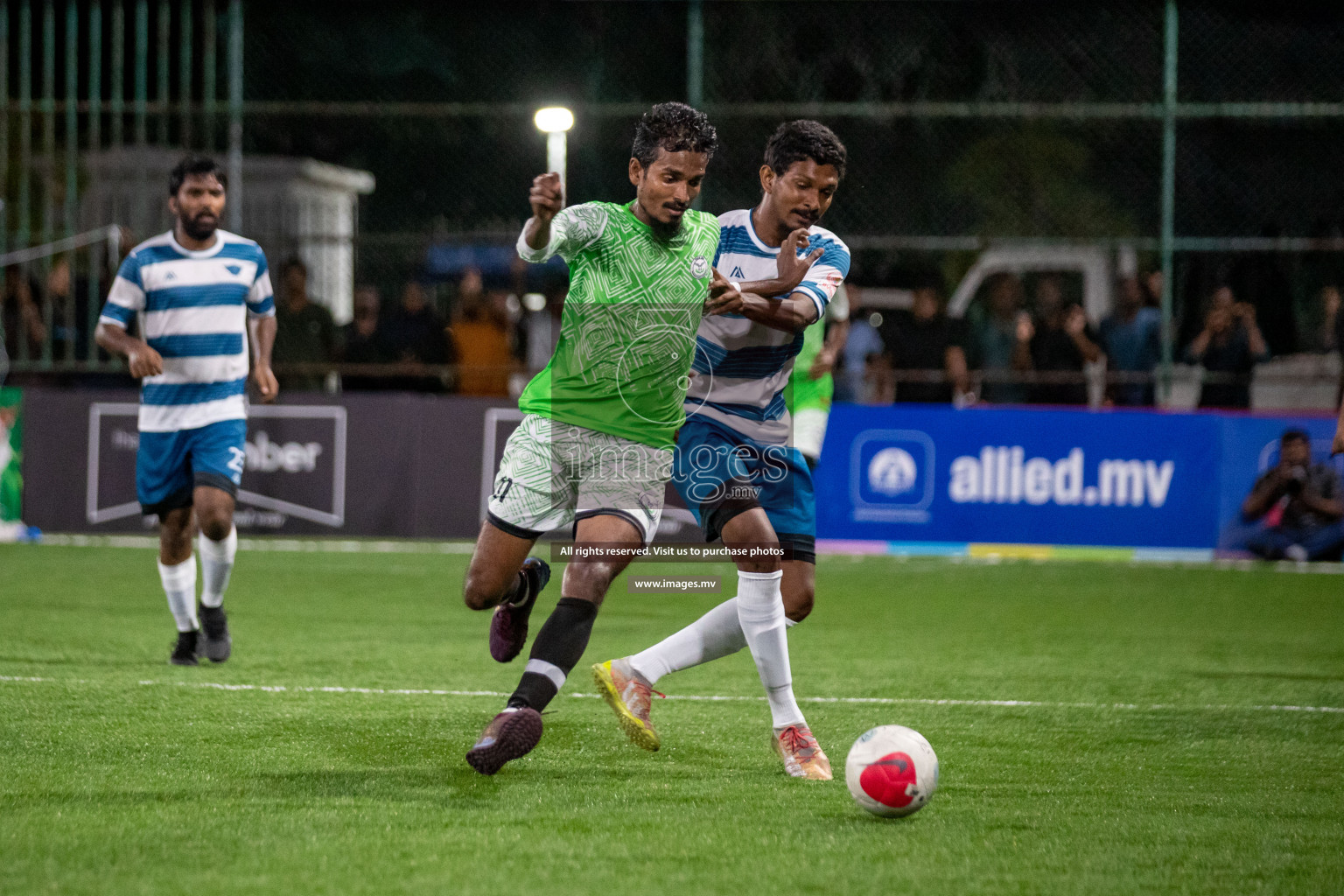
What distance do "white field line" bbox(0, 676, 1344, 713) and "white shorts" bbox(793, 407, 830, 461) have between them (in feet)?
11.4

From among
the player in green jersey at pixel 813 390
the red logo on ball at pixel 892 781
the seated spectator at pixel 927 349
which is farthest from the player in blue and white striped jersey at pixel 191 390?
the seated spectator at pixel 927 349

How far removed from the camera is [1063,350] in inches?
531

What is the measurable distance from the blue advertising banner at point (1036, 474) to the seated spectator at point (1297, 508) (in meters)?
0.20

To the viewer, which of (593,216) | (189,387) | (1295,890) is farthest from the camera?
(189,387)

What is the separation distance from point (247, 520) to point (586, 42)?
654 centimetres

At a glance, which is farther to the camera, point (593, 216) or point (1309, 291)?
point (1309, 291)

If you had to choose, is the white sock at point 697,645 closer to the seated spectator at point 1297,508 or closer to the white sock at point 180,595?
the white sock at point 180,595

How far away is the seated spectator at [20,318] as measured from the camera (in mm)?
14305

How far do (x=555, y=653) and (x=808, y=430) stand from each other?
5268 mm

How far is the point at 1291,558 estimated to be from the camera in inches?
492

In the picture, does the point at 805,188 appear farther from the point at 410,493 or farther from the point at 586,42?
the point at 586,42

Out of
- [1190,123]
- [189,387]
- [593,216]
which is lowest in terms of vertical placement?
[189,387]

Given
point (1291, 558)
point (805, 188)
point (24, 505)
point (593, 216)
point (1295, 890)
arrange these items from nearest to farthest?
point (1295, 890), point (593, 216), point (805, 188), point (1291, 558), point (24, 505)

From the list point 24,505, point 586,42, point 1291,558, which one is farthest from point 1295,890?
point 586,42
